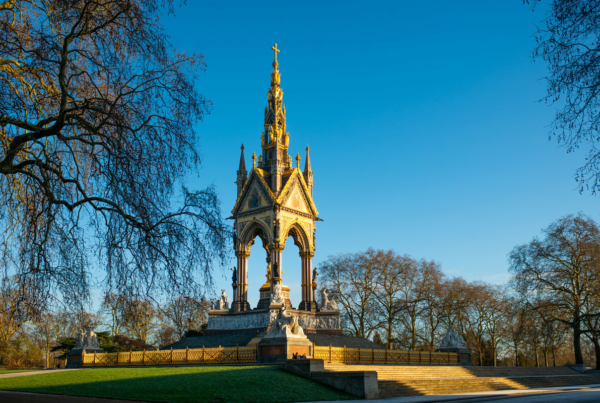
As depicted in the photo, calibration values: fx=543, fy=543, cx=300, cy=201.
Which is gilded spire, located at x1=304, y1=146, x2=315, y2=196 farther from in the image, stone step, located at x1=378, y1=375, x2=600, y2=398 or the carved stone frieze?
stone step, located at x1=378, y1=375, x2=600, y2=398

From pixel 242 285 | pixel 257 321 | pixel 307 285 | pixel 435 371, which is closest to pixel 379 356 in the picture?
pixel 435 371

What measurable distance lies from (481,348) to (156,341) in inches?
1326

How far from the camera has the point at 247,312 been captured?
33.9 meters

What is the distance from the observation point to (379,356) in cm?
2617

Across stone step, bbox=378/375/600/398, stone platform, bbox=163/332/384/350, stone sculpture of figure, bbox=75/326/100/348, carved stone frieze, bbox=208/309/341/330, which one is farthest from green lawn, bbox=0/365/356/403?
carved stone frieze, bbox=208/309/341/330

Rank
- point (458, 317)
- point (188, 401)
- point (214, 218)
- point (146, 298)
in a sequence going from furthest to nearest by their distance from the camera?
point (458, 317) → point (188, 401) → point (214, 218) → point (146, 298)

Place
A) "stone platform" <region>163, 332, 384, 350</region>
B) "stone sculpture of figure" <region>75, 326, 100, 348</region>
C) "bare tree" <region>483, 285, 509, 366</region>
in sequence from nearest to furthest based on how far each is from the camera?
"stone sculpture of figure" <region>75, 326, 100, 348</region> < "stone platform" <region>163, 332, 384, 350</region> < "bare tree" <region>483, 285, 509, 366</region>

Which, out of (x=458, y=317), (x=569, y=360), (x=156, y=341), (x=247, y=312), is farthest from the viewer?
(x=569, y=360)

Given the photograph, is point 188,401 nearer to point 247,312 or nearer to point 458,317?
point 247,312

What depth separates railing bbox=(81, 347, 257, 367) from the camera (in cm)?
2289

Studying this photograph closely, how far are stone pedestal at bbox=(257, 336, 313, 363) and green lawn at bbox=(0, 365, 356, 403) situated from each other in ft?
6.65

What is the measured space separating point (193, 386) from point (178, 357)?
891cm

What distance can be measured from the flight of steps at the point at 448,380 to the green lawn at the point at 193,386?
A: 3182 millimetres

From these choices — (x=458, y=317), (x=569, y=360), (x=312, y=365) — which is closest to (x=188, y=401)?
(x=312, y=365)
